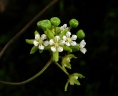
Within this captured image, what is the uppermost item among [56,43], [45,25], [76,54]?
[45,25]

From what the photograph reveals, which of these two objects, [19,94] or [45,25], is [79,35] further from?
[19,94]

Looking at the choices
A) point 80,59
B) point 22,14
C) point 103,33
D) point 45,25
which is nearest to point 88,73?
point 80,59

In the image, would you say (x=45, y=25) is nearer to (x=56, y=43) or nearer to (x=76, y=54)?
(x=56, y=43)

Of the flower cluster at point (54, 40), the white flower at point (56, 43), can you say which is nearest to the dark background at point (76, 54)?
the flower cluster at point (54, 40)

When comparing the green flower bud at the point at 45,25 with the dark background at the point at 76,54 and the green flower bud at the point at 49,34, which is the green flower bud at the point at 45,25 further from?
the dark background at the point at 76,54

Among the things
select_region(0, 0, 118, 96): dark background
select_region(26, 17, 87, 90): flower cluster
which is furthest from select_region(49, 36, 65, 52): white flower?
select_region(0, 0, 118, 96): dark background

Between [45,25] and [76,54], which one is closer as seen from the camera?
[45,25]

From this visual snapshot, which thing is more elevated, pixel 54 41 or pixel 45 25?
pixel 45 25

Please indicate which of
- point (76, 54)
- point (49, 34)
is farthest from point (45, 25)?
point (76, 54)
